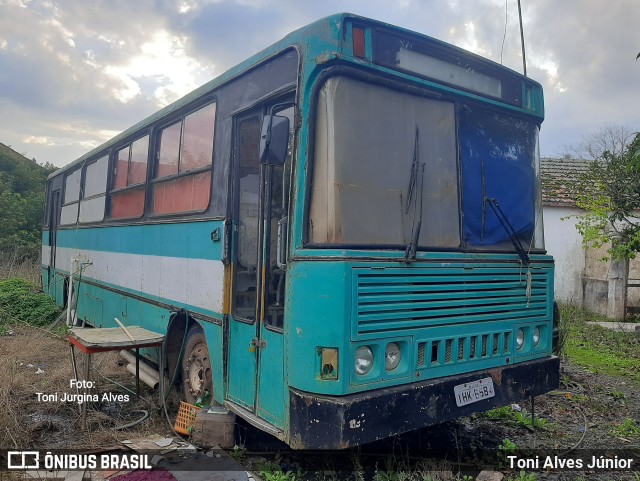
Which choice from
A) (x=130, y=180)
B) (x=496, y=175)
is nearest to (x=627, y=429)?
(x=496, y=175)

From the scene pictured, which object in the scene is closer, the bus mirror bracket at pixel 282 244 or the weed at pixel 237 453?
the bus mirror bracket at pixel 282 244

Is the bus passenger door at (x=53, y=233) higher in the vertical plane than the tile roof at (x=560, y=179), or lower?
lower

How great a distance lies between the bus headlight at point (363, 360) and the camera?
345 cm

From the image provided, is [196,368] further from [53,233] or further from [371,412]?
[53,233]

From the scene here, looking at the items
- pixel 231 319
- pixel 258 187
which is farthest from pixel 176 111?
pixel 231 319

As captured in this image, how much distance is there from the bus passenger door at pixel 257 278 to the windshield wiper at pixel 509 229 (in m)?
1.64

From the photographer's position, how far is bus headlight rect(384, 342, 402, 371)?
3.61m

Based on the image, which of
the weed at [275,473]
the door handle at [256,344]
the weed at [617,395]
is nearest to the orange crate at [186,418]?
the weed at [275,473]

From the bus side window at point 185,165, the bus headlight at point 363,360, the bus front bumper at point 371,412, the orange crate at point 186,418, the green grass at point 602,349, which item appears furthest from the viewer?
the green grass at point 602,349

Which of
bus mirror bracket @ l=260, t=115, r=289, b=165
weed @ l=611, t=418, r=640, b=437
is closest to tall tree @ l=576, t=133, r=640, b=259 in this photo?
weed @ l=611, t=418, r=640, b=437

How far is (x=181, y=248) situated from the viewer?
18.1 ft

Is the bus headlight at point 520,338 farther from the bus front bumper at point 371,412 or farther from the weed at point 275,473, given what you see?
the weed at point 275,473

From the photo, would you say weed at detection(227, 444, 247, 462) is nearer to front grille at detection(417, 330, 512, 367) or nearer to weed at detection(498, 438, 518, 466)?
front grille at detection(417, 330, 512, 367)

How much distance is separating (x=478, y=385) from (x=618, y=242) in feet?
21.2
